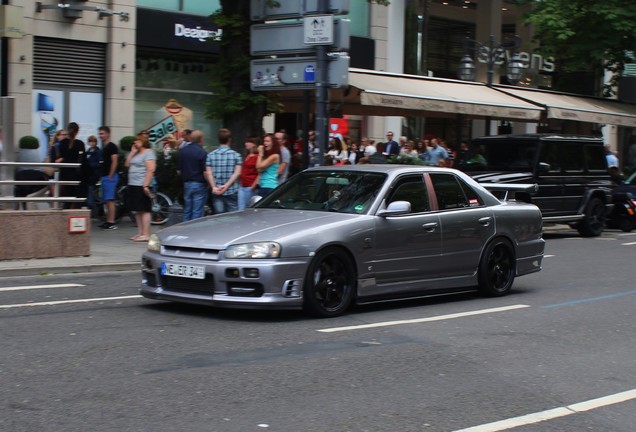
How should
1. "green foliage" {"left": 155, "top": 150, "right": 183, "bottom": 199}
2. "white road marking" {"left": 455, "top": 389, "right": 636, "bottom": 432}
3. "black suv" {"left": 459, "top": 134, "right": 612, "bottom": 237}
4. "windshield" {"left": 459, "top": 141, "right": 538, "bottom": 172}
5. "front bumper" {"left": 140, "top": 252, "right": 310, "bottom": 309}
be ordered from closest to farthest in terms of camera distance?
1. "white road marking" {"left": 455, "top": 389, "right": 636, "bottom": 432}
2. "front bumper" {"left": 140, "top": 252, "right": 310, "bottom": 309}
3. "black suv" {"left": 459, "top": 134, "right": 612, "bottom": 237}
4. "windshield" {"left": 459, "top": 141, "right": 538, "bottom": 172}
5. "green foliage" {"left": 155, "top": 150, "right": 183, "bottom": 199}

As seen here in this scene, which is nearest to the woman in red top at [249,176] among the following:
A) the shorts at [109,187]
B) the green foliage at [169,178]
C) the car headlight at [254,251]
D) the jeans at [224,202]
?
the jeans at [224,202]

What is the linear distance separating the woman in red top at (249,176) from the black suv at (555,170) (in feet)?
15.6

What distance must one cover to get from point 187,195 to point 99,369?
347 inches

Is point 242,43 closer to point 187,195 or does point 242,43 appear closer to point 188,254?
point 187,195

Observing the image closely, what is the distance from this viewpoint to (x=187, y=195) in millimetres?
15211

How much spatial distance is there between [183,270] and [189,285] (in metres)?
0.15

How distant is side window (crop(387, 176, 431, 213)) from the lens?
9641 mm

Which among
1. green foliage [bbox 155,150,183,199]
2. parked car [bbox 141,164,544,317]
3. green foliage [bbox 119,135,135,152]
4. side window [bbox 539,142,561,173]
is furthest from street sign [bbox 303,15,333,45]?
green foliage [bbox 119,135,135,152]

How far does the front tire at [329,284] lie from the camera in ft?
28.0

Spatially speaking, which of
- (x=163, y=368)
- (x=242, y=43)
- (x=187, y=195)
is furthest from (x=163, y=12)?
(x=163, y=368)

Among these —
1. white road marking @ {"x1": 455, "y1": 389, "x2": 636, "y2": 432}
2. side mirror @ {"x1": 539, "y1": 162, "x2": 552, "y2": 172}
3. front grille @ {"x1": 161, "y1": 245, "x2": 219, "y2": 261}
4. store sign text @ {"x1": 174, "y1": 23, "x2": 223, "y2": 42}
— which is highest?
store sign text @ {"x1": 174, "y1": 23, "x2": 223, "y2": 42}

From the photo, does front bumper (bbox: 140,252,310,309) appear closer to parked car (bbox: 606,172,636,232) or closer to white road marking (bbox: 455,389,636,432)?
white road marking (bbox: 455,389,636,432)

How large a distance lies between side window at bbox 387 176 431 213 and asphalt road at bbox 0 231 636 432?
1.05 metres

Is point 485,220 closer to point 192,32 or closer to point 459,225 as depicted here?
point 459,225
